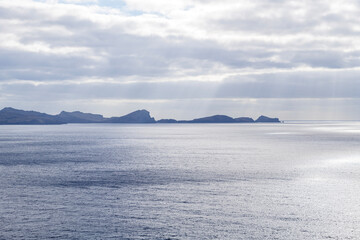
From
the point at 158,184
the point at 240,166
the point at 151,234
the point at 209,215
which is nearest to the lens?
the point at 151,234

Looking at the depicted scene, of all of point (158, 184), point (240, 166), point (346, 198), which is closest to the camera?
point (346, 198)

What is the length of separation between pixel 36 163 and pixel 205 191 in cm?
5658

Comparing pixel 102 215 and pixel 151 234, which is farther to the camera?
pixel 102 215

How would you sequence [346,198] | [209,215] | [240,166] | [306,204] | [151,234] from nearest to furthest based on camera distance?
1. [151,234]
2. [209,215]
3. [306,204]
4. [346,198]
5. [240,166]

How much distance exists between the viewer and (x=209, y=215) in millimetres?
45625

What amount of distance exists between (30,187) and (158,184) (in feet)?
69.6

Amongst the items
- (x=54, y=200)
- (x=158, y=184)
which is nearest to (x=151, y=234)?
(x=54, y=200)

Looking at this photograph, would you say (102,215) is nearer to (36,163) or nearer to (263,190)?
(263,190)

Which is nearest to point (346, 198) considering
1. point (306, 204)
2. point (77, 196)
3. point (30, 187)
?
point (306, 204)

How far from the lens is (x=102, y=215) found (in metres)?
45.9

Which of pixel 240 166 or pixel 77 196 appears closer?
pixel 77 196

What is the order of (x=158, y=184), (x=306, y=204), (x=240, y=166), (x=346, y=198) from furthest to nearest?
(x=240, y=166) → (x=158, y=184) → (x=346, y=198) → (x=306, y=204)

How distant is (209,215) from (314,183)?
32.1 m

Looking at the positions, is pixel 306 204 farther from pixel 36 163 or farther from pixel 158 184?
pixel 36 163
